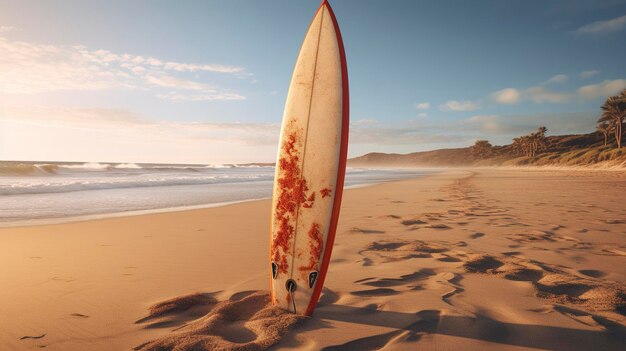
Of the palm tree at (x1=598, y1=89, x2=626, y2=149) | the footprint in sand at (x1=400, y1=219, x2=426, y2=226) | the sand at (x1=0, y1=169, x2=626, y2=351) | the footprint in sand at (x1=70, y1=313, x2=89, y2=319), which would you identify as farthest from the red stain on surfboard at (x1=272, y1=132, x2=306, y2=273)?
the palm tree at (x1=598, y1=89, x2=626, y2=149)

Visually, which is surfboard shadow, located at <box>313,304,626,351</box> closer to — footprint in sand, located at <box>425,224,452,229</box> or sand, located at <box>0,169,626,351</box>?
sand, located at <box>0,169,626,351</box>

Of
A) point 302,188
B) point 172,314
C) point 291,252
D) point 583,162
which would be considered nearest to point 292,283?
point 291,252

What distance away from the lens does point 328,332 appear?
2021 millimetres

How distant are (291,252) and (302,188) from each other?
1.53ft

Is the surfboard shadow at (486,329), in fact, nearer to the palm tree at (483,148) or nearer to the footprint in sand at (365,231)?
the footprint in sand at (365,231)

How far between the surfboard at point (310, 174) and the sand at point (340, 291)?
10.0 inches

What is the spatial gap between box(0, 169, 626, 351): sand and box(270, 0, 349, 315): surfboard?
0.25 m

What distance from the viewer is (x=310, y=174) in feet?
8.23

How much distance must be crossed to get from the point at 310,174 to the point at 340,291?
3.12ft

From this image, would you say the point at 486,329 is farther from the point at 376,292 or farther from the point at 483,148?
the point at 483,148

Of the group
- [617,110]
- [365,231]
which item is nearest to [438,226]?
[365,231]

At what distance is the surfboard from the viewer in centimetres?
239

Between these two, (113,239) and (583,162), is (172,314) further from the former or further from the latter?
(583,162)

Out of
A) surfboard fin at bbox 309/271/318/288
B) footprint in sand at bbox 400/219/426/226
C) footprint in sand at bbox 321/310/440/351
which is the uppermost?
surfboard fin at bbox 309/271/318/288
